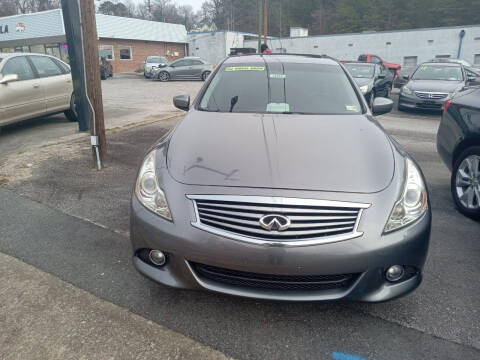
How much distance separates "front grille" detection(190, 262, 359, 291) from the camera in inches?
81.2

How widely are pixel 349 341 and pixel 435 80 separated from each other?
36.4 feet

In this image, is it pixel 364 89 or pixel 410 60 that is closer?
pixel 364 89

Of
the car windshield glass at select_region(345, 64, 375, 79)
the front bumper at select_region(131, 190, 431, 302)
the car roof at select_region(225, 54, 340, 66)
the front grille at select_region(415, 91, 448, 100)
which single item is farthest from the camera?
the car windshield glass at select_region(345, 64, 375, 79)

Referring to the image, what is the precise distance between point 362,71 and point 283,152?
431 inches

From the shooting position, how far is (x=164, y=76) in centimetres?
2267

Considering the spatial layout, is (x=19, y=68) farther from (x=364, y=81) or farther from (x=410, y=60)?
(x=410, y=60)

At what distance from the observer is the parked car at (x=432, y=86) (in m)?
10.3

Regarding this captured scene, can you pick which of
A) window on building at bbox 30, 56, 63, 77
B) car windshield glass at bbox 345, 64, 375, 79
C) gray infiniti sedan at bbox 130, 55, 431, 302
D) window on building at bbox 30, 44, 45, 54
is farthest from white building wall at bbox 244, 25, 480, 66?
gray infiniti sedan at bbox 130, 55, 431, 302

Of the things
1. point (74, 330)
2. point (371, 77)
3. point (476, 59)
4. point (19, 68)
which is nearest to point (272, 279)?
point (74, 330)

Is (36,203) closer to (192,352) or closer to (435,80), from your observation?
(192,352)

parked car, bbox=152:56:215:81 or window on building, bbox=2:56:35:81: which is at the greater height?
window on building, bbox=2:56:35:81

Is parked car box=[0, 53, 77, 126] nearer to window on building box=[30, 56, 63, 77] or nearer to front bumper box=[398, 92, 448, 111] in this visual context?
window on building box=[30, 56, 63, 77]

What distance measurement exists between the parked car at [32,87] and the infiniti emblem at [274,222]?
6.31 meters

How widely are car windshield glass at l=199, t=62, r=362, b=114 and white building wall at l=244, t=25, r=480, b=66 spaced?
25704mm
